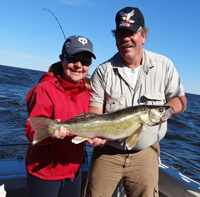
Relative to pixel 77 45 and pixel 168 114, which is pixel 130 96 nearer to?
pixel 168 114

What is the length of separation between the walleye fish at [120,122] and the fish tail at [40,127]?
13.8 inches

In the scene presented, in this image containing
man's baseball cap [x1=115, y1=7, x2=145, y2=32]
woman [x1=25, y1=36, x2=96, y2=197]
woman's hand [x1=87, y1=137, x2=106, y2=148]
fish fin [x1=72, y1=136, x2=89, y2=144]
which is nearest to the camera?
woman [x1=25, y1=36, x2=96, y2=197]

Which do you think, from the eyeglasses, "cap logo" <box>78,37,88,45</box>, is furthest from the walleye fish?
the eyeglasses

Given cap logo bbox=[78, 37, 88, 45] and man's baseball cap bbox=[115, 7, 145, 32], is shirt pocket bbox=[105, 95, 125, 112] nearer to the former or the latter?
cap logo bbox=[78, 37, 88, 45]

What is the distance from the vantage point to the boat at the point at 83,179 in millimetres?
4008

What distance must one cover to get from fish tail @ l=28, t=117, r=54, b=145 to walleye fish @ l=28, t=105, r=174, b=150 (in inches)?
13.8

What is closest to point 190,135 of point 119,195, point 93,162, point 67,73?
point 119,195

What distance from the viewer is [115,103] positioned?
3.73 metres

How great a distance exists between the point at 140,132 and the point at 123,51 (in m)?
1.34

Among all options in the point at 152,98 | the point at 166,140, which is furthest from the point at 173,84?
the point at 166,140

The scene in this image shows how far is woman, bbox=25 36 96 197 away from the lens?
2920 millimetres

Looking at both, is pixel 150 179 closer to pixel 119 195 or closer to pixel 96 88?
pixel 119 195

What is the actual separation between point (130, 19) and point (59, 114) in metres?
1.92

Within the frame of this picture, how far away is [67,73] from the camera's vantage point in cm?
318
